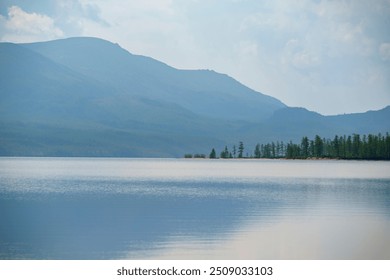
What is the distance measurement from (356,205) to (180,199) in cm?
716

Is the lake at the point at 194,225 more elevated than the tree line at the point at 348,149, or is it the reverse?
the tree line at the point at 348,149

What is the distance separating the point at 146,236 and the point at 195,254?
9.89 ft

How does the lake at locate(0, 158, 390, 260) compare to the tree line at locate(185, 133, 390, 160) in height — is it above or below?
below

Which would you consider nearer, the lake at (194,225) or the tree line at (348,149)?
the lake at (194,225)

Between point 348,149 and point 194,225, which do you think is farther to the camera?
point 348,149

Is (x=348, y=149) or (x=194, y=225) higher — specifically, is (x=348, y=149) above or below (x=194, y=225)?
above

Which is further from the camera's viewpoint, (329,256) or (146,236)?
(146,236)

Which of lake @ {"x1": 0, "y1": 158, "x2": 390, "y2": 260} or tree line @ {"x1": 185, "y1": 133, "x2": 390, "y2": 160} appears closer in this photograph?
lake @ {"x1": 0, "y1": 158, "x2": 390, "y2": 260}

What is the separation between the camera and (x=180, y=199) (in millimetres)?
29281

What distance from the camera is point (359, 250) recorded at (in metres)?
17.4
